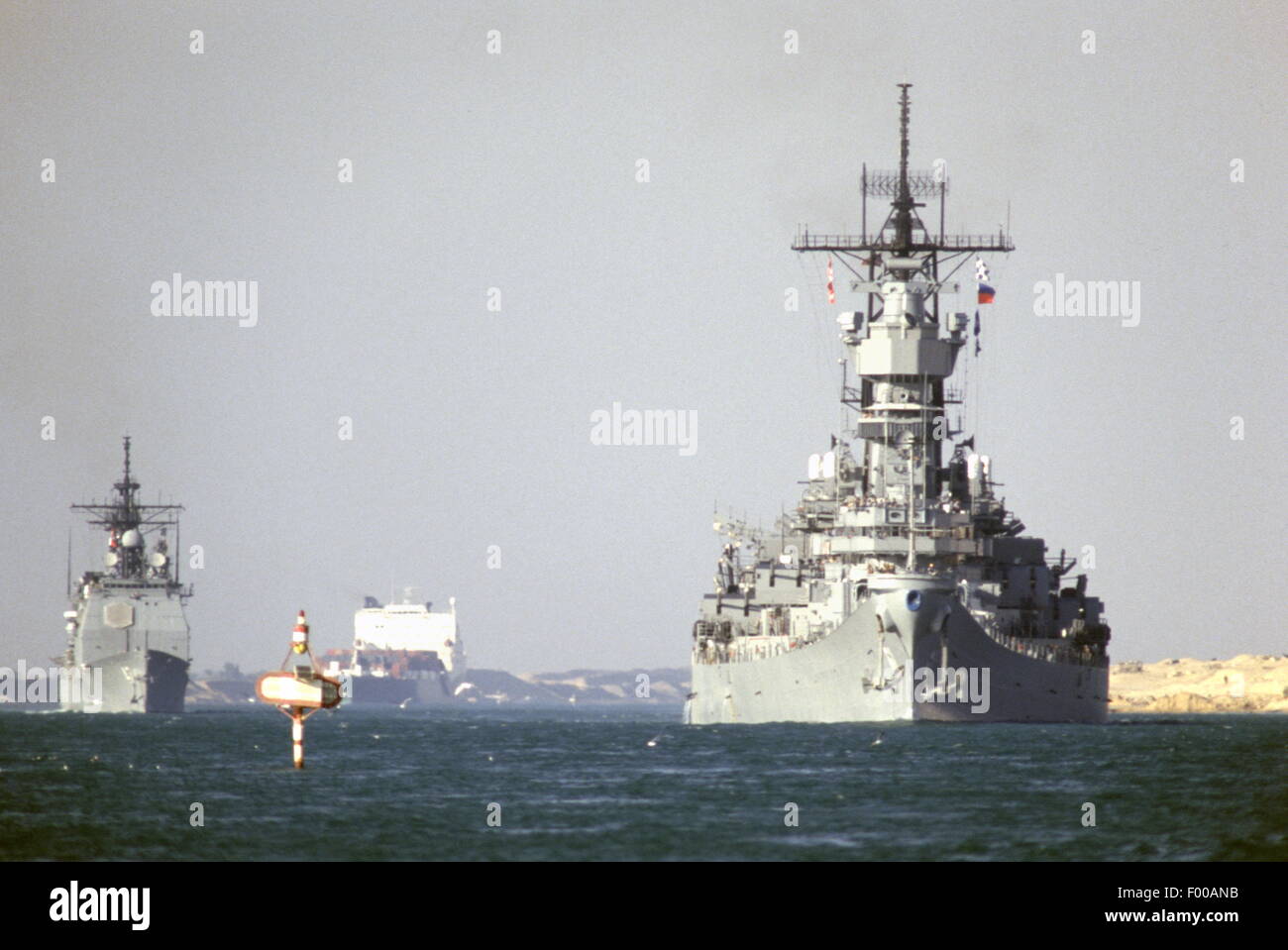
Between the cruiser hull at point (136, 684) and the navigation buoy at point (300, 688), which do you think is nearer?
the navigation buoy at point (300, 688)

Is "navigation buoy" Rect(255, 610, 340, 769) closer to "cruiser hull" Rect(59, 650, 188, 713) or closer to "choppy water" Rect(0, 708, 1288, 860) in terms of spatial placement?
"choppy water" Rect(0, 708, 1288, 860)

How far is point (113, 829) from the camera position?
49250mm

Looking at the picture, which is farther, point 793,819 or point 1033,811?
point 1033,811

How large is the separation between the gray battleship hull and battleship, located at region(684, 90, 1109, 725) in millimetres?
76

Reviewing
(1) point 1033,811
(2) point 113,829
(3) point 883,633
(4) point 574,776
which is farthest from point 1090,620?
(2) point 113,829

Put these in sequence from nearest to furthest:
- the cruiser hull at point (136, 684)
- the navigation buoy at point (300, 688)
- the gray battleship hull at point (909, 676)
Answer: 1. the navigation buoy at point (300, 688)
2. the gray battleship hull at point (909, 676)
3. the cruiser hull at point (136, 684)

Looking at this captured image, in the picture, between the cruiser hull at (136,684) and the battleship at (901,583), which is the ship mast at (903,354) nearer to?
the battleship at (901,583)

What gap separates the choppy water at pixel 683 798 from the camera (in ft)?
147

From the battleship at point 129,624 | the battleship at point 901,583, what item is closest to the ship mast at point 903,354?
the battleship at point 901,583

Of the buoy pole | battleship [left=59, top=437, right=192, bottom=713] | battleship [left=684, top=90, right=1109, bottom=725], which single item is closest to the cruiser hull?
Result: battleship [left=59, top=437, right=192, bottom=713]

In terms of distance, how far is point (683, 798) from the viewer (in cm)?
5472

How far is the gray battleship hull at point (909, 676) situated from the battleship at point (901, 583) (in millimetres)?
76
